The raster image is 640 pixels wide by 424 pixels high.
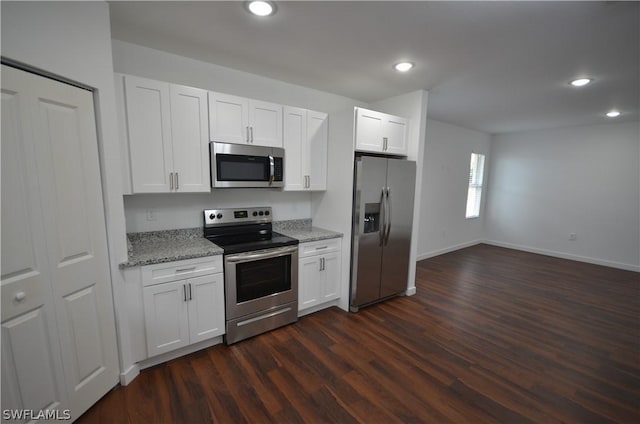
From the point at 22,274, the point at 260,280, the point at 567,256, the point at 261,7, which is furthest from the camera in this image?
the point at 567,256

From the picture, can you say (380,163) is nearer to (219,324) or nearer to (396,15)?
(396,15)

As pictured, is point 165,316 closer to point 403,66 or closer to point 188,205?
point 188,205

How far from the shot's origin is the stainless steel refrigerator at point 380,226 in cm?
296

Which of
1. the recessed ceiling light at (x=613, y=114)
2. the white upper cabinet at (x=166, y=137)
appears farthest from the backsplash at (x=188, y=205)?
the recessed ceiling light at (x=613, y=114)

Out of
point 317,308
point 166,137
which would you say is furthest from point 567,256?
point 166,137

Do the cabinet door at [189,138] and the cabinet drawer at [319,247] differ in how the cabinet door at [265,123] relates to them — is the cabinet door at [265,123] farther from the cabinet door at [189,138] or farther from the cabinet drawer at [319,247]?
the cabinet drawer at [319,247]

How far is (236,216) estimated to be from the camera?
9.53 ft

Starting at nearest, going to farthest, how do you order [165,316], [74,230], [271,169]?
[74,230]
[165,316]
[271,169]

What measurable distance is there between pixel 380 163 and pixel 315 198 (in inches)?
38.4

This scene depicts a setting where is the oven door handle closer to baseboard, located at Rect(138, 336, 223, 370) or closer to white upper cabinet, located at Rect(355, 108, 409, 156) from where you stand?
baseboard, located at Rect(138, 336, 223, 370)

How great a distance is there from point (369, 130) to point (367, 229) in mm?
1129

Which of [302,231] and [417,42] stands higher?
[417,42]

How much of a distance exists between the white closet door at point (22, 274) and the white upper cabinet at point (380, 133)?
8.23 feet

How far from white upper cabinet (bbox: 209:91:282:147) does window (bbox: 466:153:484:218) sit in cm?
517
